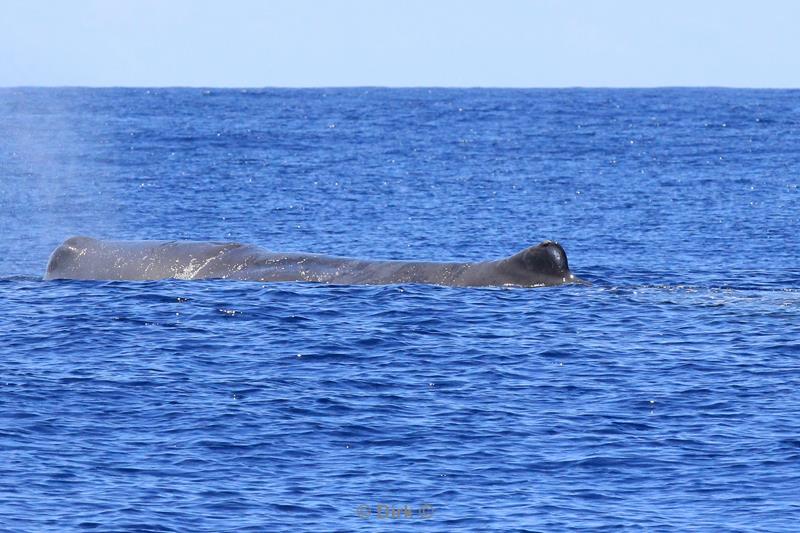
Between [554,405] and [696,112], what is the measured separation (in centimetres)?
13792

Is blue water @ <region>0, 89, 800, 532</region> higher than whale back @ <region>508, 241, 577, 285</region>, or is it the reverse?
whale back @ <region>508, 241, 577, 285</region>

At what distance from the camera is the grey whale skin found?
124 ft

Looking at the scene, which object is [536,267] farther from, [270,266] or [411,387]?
[411,387]

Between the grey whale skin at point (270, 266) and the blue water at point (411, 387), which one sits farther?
the grey whale skin at point (270, 266)

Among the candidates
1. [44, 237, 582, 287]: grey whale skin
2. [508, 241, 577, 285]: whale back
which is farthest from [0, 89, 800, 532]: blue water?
[44, 237, 582, 287]: grey whale skin

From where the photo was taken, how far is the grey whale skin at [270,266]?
124 ft

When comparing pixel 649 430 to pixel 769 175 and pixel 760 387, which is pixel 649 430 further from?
pixel 769 175

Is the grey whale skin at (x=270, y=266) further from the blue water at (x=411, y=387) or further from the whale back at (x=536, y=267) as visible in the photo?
the blue water at (x=411, y=387)

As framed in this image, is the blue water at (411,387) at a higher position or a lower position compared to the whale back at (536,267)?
lower

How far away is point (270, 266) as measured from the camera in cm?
3984

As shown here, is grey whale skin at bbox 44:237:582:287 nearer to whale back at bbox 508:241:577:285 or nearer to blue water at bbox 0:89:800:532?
whale back at bbox 508:241:577:285

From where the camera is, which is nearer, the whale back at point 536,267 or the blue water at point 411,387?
the blue water at point 411,387

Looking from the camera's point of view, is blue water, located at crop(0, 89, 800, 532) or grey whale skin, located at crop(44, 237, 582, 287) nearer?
blue water, located at crop(0, 89, 800, 532)

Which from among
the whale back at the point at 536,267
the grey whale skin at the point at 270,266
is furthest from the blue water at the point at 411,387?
the grey whale skin at the point at 270,266
